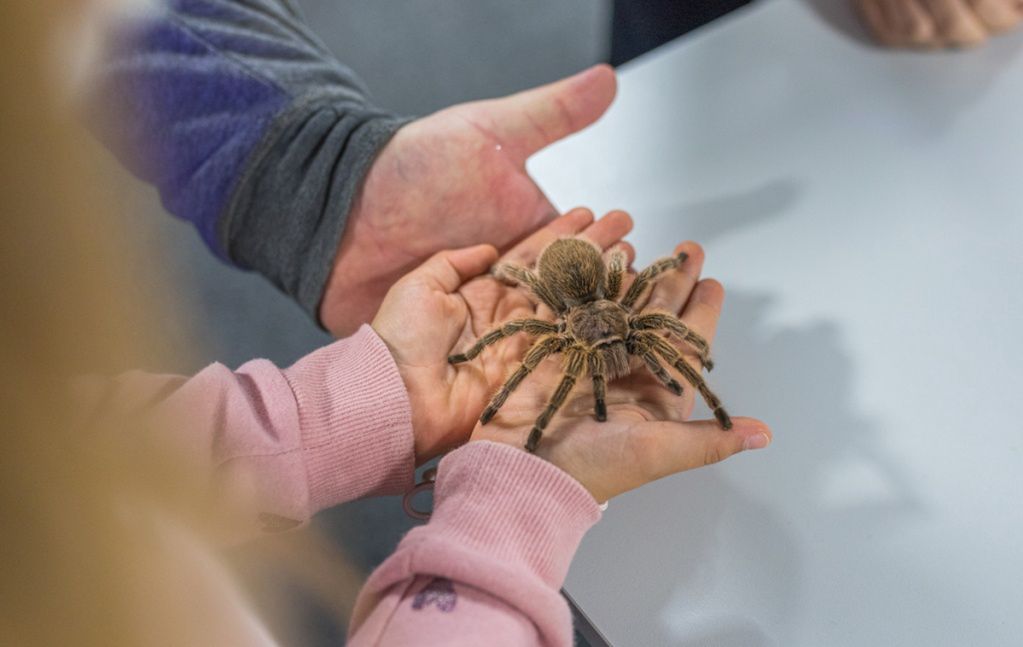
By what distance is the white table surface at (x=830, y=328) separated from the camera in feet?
3.25

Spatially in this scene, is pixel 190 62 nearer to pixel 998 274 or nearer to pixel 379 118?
pixel 379 118

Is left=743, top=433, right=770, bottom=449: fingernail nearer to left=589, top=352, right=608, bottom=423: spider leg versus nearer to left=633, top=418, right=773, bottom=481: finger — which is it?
left=633, top=418, right=773, bottom=481: finger

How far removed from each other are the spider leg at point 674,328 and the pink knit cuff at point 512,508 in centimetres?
30

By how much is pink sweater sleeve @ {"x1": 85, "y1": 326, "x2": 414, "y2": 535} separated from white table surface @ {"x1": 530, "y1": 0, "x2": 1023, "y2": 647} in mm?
327

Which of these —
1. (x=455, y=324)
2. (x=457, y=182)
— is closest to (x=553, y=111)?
(x=457, y=182)

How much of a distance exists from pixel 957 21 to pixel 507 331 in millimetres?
1191

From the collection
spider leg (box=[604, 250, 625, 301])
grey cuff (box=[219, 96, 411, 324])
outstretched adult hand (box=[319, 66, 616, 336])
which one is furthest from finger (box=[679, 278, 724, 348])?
grey cuff (box=[219, 96, 411, 324])

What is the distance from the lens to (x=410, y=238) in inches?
57.5

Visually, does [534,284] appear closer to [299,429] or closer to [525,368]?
[525,368]

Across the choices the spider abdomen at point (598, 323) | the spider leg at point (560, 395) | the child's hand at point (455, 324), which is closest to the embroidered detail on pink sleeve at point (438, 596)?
the spider leg at point (560, 395)

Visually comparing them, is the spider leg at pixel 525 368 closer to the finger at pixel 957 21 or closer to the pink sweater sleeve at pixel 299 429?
the pink sweater sleeve at pixel 299 429

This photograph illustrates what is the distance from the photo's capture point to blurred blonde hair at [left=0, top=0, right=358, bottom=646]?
0.30 m

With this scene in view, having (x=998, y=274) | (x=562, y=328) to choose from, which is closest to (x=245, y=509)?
(x=562, y=328)

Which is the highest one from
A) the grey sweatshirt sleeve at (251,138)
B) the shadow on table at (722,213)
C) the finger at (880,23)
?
the grey sweatshirt sleeve at (251,138)
